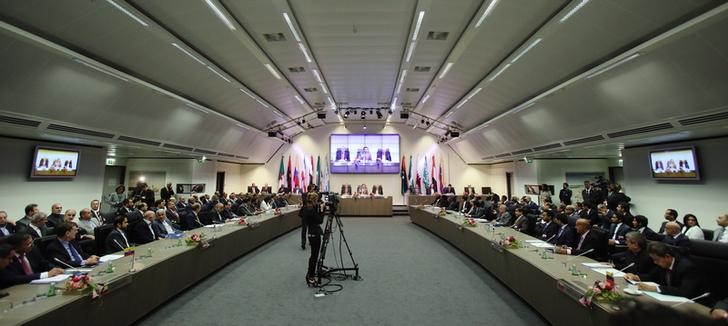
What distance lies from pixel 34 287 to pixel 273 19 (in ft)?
17.5

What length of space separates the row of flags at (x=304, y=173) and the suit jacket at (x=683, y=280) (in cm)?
1328

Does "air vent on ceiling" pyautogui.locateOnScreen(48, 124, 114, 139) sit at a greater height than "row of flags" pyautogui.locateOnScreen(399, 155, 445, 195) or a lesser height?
greater

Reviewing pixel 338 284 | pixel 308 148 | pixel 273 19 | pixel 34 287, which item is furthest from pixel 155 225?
pixel 308 148

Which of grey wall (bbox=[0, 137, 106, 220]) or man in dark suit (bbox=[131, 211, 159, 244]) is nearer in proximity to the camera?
man in dark suit (bbox=[131, 211, 159, 244])

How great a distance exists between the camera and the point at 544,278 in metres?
2.94

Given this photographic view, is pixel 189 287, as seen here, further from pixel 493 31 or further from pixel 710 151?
pixel 710 151

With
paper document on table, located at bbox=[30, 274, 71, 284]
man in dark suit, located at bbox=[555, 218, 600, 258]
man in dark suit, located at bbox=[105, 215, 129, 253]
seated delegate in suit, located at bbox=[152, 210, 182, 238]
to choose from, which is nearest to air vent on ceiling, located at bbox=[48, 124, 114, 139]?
seated delegate in suit, located at bbox=[152, 210, 182, 238]

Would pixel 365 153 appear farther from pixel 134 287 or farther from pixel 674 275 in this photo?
pixel 674 275

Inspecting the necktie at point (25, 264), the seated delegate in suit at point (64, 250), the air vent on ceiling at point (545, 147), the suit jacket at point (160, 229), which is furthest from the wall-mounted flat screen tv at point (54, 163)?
the air vent on ceiling at point (545, 147)

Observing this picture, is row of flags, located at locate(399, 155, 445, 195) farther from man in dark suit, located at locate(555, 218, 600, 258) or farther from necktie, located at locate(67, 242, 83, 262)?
necktie, located at locate(67, 242, 83, 262)

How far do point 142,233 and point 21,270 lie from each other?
1938mm

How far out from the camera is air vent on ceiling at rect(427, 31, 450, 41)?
6293 millimetres

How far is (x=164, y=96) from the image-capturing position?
7051 millimetres

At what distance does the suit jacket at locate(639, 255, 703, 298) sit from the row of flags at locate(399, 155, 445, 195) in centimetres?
1201
